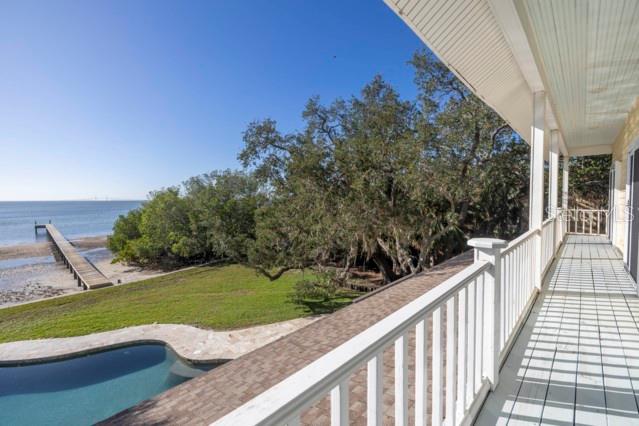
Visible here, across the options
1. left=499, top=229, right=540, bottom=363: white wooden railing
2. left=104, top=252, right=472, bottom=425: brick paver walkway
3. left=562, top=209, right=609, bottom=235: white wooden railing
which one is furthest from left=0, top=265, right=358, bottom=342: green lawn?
left=562, top=209, right=609, bottom=235: white wooden railing

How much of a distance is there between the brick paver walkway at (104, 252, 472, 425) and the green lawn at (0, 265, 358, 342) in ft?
20.0

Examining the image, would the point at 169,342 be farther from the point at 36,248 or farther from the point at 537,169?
the point at 36,248

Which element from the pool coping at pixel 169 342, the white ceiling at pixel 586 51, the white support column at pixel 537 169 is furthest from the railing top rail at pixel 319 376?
the pool coping at pixel 169 342

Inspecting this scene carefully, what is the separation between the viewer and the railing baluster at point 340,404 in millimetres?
783

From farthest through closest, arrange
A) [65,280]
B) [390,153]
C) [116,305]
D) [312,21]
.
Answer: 1. [65,280]
2. [116,305]
3. [312,21]
4. [390,153]

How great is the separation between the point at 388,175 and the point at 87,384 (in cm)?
945

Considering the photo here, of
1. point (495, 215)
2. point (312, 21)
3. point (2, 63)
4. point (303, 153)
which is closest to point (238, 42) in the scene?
point (312, 21)

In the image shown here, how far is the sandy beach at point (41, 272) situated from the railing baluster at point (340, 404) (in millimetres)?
19978

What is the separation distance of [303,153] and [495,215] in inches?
320

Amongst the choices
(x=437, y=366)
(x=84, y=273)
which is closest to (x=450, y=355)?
(x=437, y=366)

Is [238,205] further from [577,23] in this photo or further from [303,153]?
[577,23]

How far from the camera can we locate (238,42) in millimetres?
13023

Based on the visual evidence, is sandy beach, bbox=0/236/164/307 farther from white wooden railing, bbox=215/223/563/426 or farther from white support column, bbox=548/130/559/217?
white support column, bbox=548/130/559/217

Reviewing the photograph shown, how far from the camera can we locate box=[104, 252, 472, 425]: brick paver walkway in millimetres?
2913
